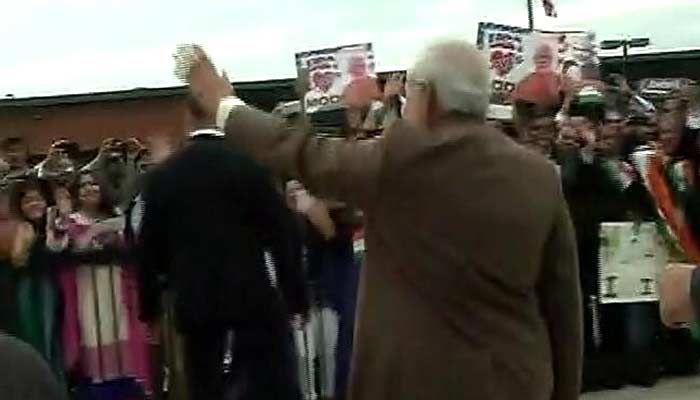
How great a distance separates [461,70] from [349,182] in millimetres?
490

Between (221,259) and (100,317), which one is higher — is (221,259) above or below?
above

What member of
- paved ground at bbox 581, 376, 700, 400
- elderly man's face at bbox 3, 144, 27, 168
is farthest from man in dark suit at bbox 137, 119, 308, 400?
elderly man's face at bbox 3, 144, 27, 168

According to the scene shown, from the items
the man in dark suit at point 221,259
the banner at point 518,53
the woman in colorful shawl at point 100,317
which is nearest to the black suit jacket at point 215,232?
the man in dark suit at point 221,259

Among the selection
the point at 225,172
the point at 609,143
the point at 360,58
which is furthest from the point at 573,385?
the point at 360,58

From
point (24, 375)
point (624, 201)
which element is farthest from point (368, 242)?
point (624, 201)

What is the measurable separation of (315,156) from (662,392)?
6.99 m

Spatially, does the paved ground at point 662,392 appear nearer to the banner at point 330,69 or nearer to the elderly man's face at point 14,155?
the banner at point 330,69

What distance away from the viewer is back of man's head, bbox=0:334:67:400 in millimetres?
3041

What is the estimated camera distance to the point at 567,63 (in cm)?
1359

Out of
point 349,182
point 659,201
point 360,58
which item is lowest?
point 659,201

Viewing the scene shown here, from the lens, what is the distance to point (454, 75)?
4.77 metres

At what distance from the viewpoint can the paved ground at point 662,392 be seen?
10852mm

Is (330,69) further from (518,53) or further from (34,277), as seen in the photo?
(34,277)

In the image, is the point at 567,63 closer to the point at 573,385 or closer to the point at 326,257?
the point at 326,257
